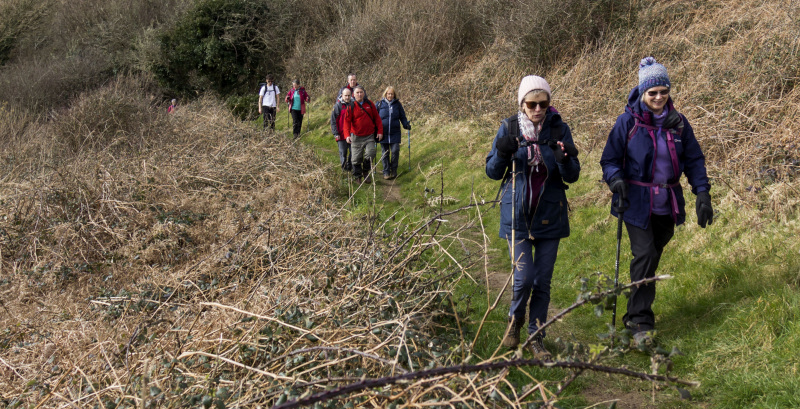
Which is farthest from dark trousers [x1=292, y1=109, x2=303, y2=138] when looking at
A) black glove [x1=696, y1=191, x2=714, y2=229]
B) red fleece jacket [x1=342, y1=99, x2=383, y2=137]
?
black glove [x1=696, y1=191, x2=714, y2=229]

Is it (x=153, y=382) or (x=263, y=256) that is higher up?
(x=153, y=382)

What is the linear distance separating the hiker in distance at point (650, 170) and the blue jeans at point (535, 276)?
61cm

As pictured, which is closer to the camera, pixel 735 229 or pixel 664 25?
pixel 735 229

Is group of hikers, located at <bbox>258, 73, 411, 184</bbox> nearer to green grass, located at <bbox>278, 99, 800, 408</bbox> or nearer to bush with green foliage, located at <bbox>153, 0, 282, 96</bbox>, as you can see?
green grass, located at <bbox>278, 99, 800, 408</bbox>

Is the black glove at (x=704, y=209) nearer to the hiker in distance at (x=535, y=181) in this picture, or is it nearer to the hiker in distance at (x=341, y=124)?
the hiker in distance at (x=535, y=181)

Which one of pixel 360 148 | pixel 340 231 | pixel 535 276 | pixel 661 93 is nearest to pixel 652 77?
pixel 661 93

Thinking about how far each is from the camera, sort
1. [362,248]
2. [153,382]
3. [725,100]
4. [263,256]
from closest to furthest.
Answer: [153,382] < [362,248] < [263,256] < [725,100]

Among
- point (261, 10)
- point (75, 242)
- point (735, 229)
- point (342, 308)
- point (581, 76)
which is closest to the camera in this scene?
point (342, 308)

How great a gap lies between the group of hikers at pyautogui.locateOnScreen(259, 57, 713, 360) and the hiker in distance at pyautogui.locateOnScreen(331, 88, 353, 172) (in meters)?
7.21

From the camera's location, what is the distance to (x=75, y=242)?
735cm

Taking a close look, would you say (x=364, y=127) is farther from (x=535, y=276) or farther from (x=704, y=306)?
(x=704, y=306)

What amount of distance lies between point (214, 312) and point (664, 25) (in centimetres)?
1158

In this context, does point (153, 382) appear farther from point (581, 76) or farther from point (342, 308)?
point (581, 76)

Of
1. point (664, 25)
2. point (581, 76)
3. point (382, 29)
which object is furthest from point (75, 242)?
point (382, 29)
